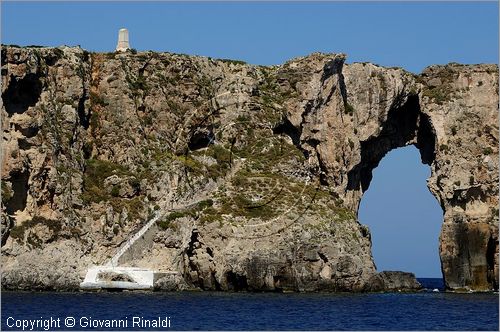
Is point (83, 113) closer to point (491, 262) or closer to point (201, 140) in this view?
point (201, 140)

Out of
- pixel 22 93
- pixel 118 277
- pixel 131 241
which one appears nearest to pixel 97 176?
pixel 131 241

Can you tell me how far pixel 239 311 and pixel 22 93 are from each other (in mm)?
35719

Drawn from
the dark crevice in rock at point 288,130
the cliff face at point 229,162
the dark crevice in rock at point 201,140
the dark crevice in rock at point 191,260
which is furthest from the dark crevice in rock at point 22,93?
the dark crevice in rock at point 288,130

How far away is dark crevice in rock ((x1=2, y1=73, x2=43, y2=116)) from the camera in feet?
382

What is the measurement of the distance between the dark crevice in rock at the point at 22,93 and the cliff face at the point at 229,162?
5.5 inches

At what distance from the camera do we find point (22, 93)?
389ft

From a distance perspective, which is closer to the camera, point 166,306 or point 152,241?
point 166,306

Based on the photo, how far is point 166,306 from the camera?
320 feet

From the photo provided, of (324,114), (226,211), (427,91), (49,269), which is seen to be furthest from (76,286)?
(427,91)

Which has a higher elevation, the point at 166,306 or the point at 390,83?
the point at 390,83

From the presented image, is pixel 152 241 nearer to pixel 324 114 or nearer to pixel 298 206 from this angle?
pixel 298 206

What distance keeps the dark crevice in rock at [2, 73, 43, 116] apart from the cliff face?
5.5 inches

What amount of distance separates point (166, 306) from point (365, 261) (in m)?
28.0

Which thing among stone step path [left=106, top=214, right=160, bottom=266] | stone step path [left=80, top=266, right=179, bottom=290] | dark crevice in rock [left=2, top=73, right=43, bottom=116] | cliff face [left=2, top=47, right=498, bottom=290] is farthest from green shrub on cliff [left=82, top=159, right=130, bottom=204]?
dark crevice in rock [left=2, top=73, right=43, bottom=116]
